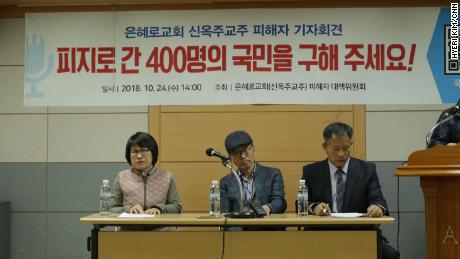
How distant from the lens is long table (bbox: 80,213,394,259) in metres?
3.29

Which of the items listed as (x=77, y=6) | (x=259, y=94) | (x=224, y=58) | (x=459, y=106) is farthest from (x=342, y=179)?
(x=77, y=6)

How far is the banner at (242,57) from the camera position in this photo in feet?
16.0

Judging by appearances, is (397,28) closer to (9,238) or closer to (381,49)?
(381,49)

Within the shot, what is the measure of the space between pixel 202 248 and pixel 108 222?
0.55 m

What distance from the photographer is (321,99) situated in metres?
4.89

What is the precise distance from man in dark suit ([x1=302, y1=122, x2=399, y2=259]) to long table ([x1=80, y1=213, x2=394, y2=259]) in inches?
21.6

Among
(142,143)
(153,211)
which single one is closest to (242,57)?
(142,143)

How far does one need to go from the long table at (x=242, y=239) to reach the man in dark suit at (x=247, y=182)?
0.62m

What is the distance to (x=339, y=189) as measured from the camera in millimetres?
3998

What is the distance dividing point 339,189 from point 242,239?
954 millimetres

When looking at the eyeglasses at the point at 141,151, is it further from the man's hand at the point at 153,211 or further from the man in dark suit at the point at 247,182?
the man in dark suit at the point at 247,182

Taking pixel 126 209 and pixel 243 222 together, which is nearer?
pixel 243 222

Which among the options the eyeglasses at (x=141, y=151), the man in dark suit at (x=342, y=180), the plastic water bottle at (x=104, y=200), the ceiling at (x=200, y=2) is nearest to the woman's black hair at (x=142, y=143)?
the eyeglasses at (x=141, y=151)

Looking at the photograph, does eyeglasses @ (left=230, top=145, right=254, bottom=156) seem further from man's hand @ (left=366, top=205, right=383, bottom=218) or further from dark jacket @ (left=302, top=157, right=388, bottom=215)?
man's hand @ (left=366, top=205, right=383, bottom=218)
